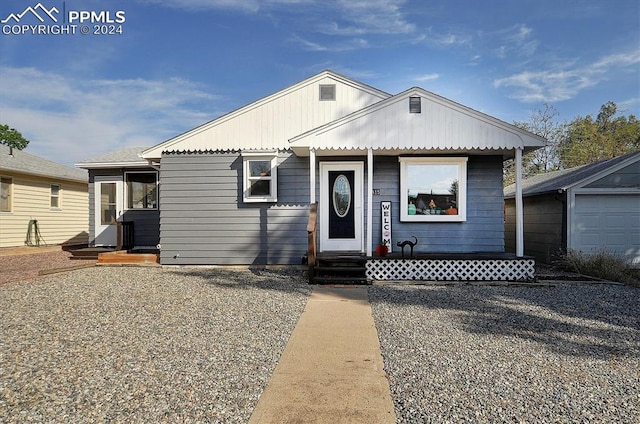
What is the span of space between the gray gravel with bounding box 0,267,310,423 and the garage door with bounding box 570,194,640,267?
26.3 ft

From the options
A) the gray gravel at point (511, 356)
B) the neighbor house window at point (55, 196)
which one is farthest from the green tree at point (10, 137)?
the gray gravel at point (511, 356)

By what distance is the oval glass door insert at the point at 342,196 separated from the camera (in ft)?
31.6

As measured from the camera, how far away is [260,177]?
31.9ft

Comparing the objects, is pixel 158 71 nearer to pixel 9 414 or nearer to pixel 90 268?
pixel 90 268

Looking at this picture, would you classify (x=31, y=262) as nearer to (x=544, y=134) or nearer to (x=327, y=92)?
(x=327, y=92)

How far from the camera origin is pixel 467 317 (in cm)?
543

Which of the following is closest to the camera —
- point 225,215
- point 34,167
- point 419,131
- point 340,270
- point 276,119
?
point 340,270

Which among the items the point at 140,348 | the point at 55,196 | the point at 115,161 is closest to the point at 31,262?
the point at 115,161

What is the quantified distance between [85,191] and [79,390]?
56.3 feet

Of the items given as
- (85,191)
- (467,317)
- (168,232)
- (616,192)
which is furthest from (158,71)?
(616,192)

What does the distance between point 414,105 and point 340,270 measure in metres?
3.91

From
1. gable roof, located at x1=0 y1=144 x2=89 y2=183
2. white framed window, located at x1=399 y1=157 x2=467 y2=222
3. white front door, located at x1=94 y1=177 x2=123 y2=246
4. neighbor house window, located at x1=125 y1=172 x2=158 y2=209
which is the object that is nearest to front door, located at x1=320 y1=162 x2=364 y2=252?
white framed window, located at x1=399 y1=157 x2=467 y2=222

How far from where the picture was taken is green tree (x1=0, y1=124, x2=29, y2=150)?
39.6 m

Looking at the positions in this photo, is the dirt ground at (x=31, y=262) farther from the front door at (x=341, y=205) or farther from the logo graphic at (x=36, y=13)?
the logo graphic at (x=36, y=13)
